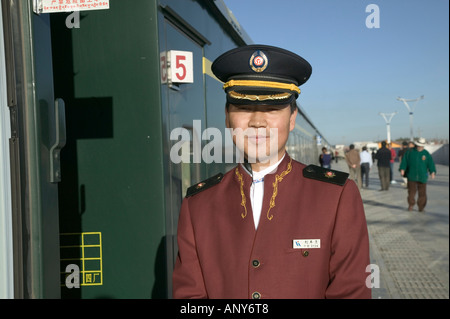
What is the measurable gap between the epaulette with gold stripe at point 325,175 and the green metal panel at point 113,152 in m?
0.94

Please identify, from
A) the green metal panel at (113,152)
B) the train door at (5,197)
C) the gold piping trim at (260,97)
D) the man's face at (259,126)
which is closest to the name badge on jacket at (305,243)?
the man's face at (259,126)

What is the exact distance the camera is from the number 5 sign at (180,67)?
2.45 meters

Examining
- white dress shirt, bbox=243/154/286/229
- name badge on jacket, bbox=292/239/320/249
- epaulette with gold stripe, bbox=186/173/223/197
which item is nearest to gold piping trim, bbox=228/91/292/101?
white dress shirt, bbox=243/154/286/229

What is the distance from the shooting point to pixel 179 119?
259 cm

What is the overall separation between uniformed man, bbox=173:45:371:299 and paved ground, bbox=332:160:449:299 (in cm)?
151

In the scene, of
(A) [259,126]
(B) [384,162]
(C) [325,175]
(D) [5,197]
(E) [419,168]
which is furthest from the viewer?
(B) [384,162]

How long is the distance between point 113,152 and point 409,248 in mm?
5667

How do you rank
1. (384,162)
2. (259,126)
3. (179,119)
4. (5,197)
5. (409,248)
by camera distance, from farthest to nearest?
(384,162)
(409,248)
(179,119)
(5,197)
(259,126)

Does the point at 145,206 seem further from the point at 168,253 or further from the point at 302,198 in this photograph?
the point at 302,198

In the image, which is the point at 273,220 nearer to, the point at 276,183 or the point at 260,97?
the point at 276,183

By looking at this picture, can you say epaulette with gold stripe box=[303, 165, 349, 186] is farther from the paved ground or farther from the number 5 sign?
the paved ground

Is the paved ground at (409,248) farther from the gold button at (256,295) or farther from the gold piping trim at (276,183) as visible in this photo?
the gold button at (256,295)

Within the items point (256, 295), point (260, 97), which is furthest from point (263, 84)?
point (256, 295)

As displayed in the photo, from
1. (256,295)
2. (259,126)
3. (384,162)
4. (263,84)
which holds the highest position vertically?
(263,84)
